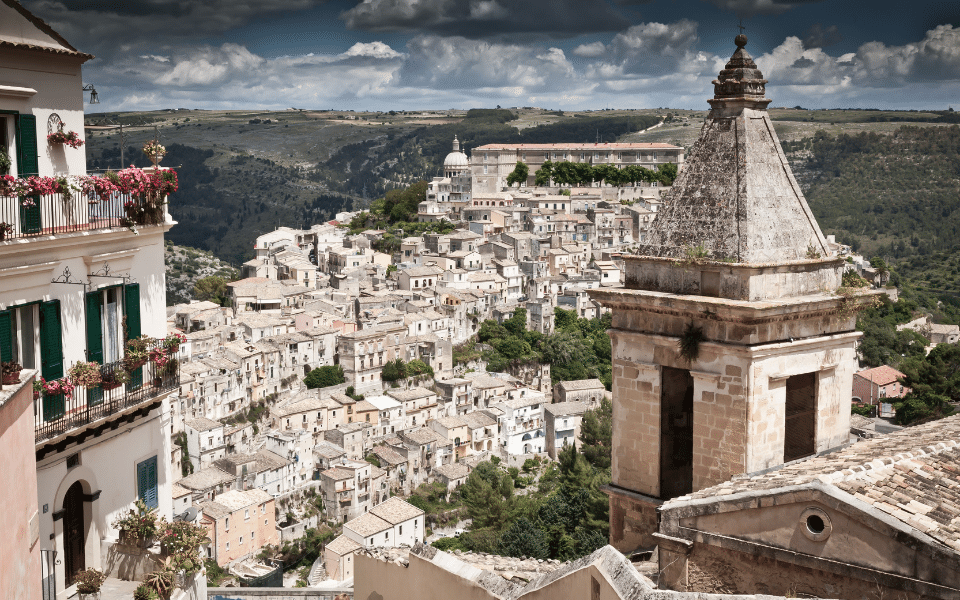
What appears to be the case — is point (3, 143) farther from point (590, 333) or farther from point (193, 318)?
point (590, 333)

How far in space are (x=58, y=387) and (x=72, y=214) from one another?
1.66m

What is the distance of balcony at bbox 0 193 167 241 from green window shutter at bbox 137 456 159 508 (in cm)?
248

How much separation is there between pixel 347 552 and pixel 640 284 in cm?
4073

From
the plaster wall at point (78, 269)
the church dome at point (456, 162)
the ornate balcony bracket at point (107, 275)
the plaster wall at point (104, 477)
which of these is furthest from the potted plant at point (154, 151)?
the church dome at point (456, 162)

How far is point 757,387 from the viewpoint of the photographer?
22.4 ft

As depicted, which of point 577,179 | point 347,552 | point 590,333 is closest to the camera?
point 347,552

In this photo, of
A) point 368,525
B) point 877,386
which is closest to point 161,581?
point 368,525

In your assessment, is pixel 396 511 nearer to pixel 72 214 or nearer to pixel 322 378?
pixel 322 378

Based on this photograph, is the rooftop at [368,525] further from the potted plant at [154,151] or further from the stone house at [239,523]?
the potted plant at [154,151]

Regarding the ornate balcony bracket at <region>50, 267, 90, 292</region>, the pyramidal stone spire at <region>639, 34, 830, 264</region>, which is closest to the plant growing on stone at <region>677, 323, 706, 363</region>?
the pyramidal stone spire at <region>639, 34, 830, 264</region>

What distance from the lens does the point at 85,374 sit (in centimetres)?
859

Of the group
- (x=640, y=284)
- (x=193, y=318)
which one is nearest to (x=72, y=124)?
(x=640, y=284)

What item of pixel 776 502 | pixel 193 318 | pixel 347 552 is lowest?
pixel 347 552

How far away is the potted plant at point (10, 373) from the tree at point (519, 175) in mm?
110226
